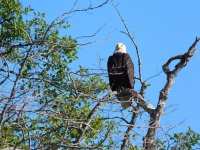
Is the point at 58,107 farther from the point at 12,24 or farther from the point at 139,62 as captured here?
the point at 12,24

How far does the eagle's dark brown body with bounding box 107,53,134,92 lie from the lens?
9118 mm

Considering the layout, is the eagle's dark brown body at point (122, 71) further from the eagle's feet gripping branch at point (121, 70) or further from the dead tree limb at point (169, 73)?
the dead tree limb at point (169, 73)

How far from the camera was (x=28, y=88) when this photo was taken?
478 cm

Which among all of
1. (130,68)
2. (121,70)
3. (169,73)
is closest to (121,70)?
(121,70)

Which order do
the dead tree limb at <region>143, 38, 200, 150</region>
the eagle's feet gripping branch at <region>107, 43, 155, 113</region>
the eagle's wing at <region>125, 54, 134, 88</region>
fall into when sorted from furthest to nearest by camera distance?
the eagle's wing at <region>125, 54, 134, 88</region>
the eagle's feet gripping branch at <region>107, 43, 155, 113</region>
the dead tree limb at <region>143, 38, 200, 150</region>

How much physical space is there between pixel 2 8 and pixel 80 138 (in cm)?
483

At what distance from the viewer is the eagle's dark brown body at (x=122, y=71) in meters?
9.12

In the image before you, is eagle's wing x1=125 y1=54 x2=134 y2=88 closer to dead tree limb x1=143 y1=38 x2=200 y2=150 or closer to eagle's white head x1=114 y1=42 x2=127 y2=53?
eagle's white head x1=114 y1=42 x2=127 y2=53

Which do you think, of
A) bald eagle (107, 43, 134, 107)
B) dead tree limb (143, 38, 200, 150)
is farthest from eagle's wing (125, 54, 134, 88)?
dead tree limb (143, 38, 200, 150)

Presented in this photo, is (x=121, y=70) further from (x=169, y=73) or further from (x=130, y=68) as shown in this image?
(x=169, y=73)

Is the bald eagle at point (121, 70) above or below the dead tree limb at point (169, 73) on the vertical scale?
above

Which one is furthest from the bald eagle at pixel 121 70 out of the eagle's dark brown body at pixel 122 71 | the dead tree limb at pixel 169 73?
the dead tree limb at pixel 169 73

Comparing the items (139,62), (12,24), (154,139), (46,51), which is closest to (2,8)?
(12,24)

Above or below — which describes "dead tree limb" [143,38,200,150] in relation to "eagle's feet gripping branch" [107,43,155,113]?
below
